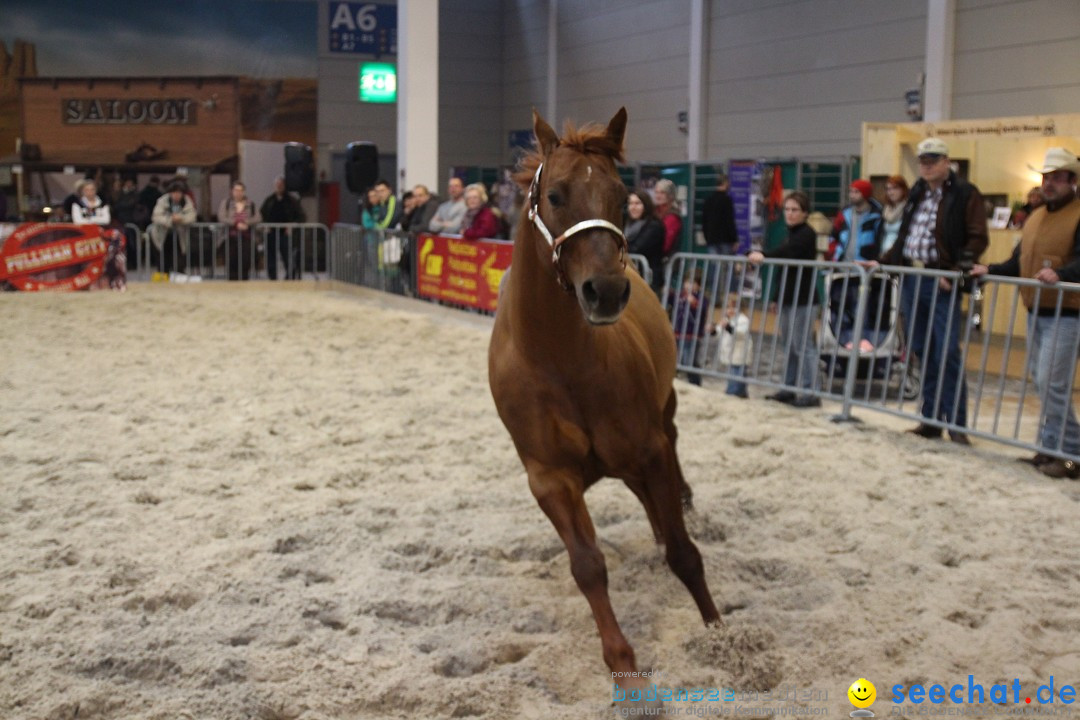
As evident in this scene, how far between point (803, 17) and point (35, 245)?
12046mm

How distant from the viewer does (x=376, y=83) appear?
25.7 meters

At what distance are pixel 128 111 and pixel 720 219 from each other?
13631 millimetres

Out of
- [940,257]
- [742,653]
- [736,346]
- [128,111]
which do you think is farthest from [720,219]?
[128,111]

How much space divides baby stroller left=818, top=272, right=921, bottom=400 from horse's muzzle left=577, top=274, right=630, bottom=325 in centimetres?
516

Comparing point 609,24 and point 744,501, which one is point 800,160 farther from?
point 744,501

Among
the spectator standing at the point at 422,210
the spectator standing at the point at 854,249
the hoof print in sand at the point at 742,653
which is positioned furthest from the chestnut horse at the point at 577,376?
the spectator standing at the point at 422,210

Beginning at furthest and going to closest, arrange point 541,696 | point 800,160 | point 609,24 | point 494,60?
point 494,60, point 609,24, point 800,160, point 541,696

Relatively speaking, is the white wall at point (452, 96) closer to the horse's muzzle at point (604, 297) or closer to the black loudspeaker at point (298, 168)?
the black loudspeaker at point (298, 168)

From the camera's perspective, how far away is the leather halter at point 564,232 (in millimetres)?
3328

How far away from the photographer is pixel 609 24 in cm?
2220

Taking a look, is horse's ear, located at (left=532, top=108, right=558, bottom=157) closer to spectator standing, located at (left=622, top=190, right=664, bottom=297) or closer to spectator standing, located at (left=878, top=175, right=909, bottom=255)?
spectator standing, located at (left=878, top=175, right=909, bottom=255)

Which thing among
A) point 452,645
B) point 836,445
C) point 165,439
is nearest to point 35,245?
point 165,439

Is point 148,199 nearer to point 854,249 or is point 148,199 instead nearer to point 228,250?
point 228,250

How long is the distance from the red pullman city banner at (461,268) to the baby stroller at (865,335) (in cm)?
438
